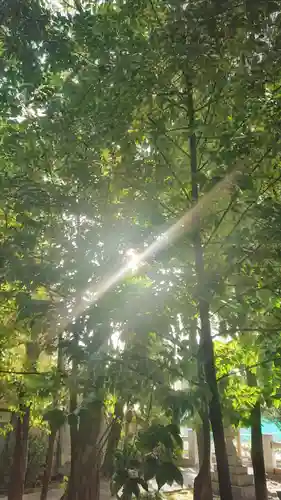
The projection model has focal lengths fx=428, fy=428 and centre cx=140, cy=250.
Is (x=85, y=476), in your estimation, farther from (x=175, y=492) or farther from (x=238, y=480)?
(x=175, y=492)

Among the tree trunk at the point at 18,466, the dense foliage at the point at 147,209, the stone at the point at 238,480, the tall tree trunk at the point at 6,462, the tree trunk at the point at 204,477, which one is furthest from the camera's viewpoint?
the tall tree trunk at the point at 6,462

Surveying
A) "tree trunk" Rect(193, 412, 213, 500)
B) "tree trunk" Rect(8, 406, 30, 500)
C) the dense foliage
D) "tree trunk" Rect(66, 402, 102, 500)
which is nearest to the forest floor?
"tree trunk" Rect(8, 406, 30, 500)

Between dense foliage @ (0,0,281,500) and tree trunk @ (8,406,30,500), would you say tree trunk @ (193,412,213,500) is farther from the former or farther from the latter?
tree trunk @ (8,406,30,500)

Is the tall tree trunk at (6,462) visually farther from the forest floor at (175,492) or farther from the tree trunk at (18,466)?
the tree trunk at (18,466)

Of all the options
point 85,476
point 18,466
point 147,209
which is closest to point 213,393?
point 147,209

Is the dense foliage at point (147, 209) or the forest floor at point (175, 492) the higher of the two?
the dense foliage at point (147, 209)

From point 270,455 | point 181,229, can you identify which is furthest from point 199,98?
point 270,455

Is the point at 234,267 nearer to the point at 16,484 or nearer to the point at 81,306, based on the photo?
the point at 81,306

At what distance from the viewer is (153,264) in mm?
3400

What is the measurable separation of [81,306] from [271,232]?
1.42 m

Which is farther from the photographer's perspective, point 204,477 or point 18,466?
point 18,466

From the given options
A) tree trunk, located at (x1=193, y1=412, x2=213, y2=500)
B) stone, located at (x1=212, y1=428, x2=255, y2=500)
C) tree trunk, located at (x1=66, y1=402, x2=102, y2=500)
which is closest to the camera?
tree trunk, located at (x1=193, y1=412, x2=213, y2=500)

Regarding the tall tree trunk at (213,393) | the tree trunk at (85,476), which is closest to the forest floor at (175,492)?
the tree trunk at (85,476)

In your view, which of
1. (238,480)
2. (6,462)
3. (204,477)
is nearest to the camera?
(204,477)
